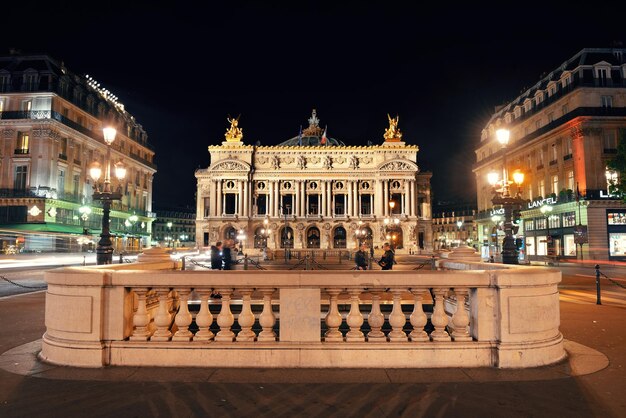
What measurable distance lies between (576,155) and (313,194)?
47934 mm

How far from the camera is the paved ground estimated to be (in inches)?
189

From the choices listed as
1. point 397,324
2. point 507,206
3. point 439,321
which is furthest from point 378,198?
point 397,324

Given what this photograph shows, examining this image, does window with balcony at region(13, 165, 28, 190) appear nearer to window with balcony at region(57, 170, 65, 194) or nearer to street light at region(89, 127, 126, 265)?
window with balcony at region(57, 170, 65, 194)

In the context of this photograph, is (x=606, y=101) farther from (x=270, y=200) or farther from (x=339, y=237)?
(x=270, y=200)

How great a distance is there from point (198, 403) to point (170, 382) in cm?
83

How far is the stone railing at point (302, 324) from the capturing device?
6160 mm

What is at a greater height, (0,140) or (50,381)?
(0,140)

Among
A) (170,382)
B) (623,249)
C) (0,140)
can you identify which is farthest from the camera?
(0,140)

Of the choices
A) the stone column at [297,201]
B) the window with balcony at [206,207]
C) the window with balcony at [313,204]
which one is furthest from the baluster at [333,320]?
the window with balcony at [206,207]

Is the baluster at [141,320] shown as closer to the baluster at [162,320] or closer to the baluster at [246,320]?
the baluster at [162,320]

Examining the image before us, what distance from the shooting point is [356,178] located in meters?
85.7

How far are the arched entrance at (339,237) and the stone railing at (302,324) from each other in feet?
257

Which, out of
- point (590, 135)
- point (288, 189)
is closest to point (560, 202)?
point (590, 135)

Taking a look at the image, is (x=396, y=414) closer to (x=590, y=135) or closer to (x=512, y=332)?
(x=512, y=332)
